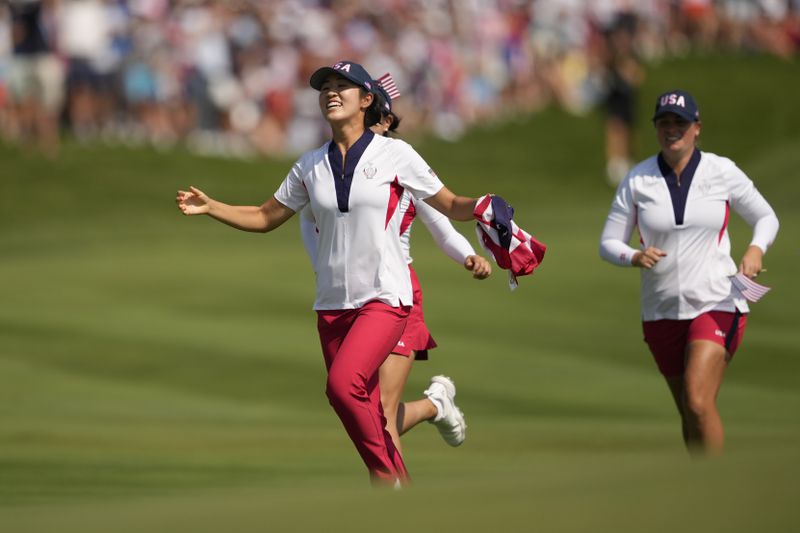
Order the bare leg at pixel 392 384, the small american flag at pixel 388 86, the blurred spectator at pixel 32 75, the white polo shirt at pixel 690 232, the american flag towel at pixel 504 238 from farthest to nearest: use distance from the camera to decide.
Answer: the blurred spectator at pixel 32 75, the white polo shirt at pixel 690 232, the small american flag at pixel 388 86, the bare leg at pixel 392 384, the american flag towel at pixel 504 238

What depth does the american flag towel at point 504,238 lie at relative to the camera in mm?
8344

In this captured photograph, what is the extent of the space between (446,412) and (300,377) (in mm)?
6494

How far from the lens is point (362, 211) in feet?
27.0

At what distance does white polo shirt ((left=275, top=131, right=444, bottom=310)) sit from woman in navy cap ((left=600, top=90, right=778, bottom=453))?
156 cm

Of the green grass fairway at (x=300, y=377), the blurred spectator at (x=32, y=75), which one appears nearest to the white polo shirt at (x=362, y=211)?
the green grass fairway at (x=300, y=377)

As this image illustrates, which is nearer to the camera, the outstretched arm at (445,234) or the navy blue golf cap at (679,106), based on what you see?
the outstretched arm at (445,234)

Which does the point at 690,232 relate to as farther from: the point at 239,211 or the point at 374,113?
the point at 239,211

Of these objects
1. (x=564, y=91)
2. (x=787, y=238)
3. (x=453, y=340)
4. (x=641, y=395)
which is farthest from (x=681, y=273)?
(x=564, y=91)

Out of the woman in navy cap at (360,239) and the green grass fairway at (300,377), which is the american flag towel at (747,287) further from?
the woman in navy cap at (360,239)

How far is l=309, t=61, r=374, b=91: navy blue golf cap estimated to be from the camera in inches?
325

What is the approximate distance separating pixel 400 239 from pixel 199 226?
19.2m

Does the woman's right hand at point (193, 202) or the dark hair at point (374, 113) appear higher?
the dark hair at point (374, 113)

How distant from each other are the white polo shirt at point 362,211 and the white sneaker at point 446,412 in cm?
158

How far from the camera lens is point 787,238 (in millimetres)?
20922
